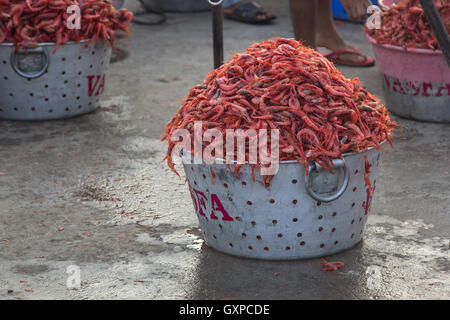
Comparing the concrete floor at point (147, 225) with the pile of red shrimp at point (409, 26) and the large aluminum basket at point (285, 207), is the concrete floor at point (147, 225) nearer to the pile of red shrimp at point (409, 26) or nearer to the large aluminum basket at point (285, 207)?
the large aluminum basket at point (285, 207)

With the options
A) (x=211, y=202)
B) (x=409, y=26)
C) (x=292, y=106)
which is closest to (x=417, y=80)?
(x=409, y=26)

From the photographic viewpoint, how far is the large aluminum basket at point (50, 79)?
4.50 meters

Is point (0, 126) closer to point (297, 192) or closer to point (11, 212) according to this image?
point (11, 212)

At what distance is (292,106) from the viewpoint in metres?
2.71

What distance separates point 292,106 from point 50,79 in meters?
2.36

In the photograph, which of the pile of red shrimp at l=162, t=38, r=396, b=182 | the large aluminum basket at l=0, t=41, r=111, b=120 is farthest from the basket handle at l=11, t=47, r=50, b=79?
the pile of red shrimp at l=162, t=38, r=396, b=182

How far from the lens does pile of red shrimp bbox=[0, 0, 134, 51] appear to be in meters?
4.43

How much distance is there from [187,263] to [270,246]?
1.12ft

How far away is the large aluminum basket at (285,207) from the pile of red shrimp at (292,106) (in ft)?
0.24

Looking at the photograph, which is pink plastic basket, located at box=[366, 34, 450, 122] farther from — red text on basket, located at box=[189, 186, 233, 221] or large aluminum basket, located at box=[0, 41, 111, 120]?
red text on basket, located at box=[189, 186, 233, 221]

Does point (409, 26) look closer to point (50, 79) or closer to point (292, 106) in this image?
point (292, 106)

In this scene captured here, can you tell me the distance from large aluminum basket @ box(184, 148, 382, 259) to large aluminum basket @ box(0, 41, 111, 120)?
79.3 inches

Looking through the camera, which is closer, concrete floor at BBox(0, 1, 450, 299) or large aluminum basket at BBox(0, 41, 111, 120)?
concrete floor at BBox(0, 1, 450, 299)
